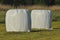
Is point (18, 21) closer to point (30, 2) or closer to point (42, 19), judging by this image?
point (42, 19)

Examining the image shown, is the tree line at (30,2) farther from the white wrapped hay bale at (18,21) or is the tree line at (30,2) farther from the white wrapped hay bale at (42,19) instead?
the white wrapped hay bale at (18,21)

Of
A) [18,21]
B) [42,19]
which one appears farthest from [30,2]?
[18,21]

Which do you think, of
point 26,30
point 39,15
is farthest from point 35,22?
point 26,30

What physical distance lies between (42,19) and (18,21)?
2.95 m

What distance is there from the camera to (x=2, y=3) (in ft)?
174

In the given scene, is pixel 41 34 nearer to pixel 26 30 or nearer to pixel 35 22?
pixel 26 30

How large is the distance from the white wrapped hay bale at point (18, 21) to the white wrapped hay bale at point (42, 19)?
230 cm

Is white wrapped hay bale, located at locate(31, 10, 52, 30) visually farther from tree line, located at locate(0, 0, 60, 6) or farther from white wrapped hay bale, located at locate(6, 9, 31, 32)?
tree line, located at locate(0, 0, 60, 6)

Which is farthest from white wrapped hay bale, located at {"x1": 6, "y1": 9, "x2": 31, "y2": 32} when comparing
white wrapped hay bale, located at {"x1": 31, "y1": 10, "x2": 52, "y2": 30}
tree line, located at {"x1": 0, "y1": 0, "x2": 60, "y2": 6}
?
tree line, located at {"x1": 0, "y1": 0, "x2": 60, "y2": 6}

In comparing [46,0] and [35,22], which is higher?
[35,22]

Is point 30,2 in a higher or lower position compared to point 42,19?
lower

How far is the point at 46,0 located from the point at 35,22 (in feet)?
116

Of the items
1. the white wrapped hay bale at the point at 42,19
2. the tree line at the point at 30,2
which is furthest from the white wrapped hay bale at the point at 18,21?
the tree line at the point at 30,2

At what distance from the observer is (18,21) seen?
18344mm
